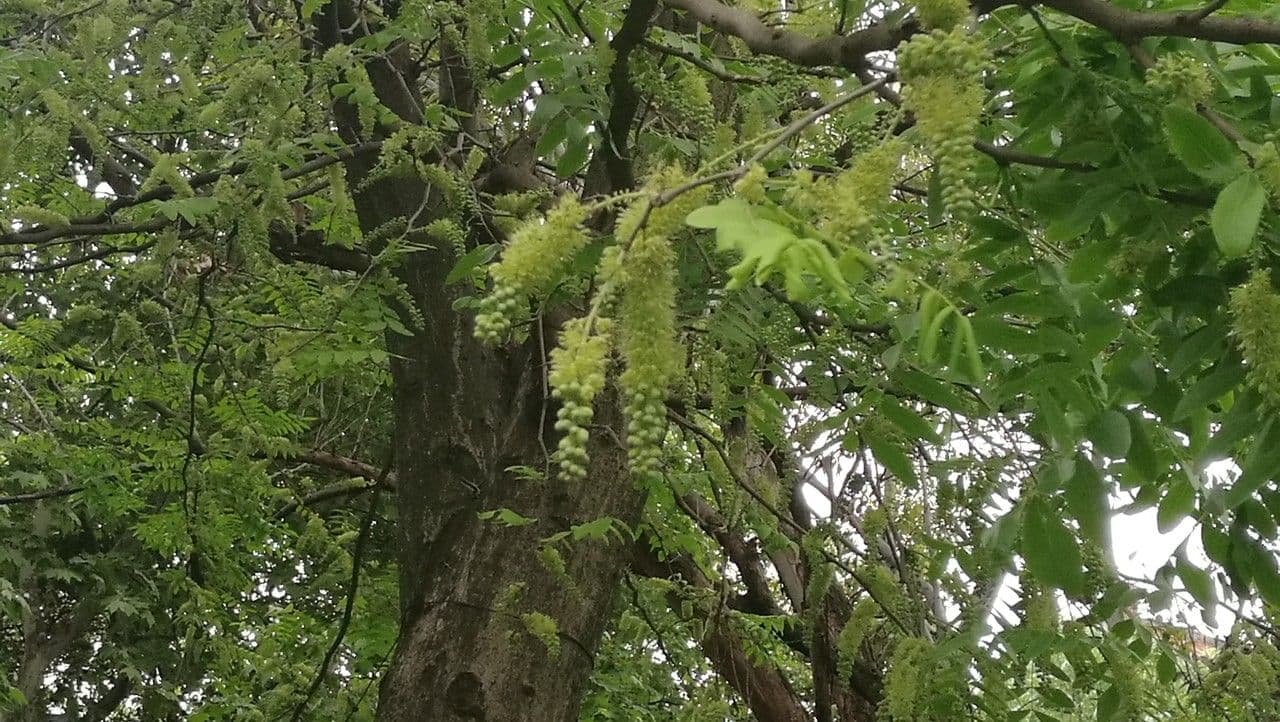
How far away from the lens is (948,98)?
3.52ft

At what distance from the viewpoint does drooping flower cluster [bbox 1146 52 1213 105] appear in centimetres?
128

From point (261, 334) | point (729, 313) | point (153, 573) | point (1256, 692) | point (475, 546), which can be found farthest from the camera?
point (153, 573)

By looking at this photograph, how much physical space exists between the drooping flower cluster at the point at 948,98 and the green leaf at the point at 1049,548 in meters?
1.09

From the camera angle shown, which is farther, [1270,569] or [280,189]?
[280,189]

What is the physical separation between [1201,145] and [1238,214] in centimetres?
19

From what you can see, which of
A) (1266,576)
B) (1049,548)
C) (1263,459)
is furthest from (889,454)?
(1263,459)

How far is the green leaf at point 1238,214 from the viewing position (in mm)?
1158

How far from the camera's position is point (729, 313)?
209 cm

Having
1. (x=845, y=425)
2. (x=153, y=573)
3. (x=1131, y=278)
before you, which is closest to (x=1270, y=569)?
(x=1131, y=278)

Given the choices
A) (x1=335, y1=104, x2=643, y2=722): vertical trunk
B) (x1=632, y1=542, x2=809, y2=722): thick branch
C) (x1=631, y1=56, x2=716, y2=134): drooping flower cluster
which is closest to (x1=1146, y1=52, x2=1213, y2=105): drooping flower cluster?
(x1=631, y1=56, x2=716, y2=134): drooping flower cluster

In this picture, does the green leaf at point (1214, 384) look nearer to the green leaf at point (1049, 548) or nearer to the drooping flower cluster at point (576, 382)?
the green leaf at point (1049, 548)

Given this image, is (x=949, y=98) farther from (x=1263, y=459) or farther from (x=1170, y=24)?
(x=1263, y=459)

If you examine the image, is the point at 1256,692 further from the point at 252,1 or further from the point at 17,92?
the point at 252,1

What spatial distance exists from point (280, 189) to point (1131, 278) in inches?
71.4
